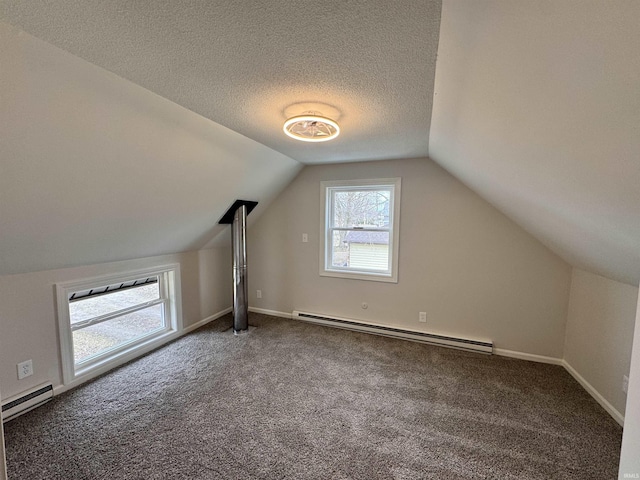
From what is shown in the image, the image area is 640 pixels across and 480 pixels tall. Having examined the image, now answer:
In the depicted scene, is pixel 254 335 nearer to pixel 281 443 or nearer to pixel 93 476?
pixel 281 443

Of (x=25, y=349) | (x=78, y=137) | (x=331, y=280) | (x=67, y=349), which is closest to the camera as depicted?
(x=78, y=137)

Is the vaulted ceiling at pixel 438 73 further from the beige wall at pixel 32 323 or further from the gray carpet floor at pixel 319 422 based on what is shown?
the gray carpet floor at pixel 319 422

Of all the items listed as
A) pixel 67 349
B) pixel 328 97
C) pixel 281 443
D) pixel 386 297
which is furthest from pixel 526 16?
pixel 67 349

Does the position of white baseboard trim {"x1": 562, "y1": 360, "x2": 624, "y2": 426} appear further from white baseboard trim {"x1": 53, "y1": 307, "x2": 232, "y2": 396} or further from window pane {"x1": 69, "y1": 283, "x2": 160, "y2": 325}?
window pane {"x1": 69, "y1": 283, "x2": 160, "y2": 325}

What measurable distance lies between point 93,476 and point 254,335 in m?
1.90

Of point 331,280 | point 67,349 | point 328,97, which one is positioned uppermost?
point 328,97

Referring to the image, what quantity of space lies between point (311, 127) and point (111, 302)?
9.31 feet

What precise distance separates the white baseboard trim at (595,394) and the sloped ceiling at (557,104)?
3.48ft

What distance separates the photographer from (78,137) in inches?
59.6

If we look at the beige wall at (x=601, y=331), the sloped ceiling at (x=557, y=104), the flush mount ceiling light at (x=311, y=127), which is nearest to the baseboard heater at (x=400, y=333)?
the beige wall at (x=601, y=331)

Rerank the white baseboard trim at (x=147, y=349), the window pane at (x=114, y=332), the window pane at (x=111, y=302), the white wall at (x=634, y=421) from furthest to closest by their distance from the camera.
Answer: the window pane at (x=114, y=332) < the window pane at (x=111, y=302) < the white baseboard trim at (x=147, y=349) < the white wall at (x=634, y=421)

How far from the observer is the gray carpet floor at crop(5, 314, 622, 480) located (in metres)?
1.60

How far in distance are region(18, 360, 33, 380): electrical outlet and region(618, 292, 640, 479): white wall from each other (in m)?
3.45

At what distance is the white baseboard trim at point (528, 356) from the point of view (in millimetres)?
2779
